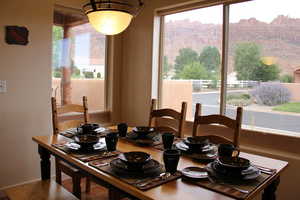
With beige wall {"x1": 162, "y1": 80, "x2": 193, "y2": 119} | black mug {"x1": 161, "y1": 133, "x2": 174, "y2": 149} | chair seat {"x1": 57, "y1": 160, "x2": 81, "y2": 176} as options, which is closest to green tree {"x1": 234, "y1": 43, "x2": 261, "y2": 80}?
beige wall {"x1": 162, "y1": 80, "x2": 193, "y2": 119}

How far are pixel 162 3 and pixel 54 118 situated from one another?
1838 mm

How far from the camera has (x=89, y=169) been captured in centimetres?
145

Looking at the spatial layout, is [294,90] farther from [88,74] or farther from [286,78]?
[88,74]

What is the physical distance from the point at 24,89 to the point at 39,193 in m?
1.39

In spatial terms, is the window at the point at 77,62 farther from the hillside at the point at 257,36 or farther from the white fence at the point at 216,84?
the white fence at the point at 216,84

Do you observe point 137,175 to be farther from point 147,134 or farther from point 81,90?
point 81,90

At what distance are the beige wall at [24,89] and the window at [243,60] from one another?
1.49 m

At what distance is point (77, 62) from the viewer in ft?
11.1

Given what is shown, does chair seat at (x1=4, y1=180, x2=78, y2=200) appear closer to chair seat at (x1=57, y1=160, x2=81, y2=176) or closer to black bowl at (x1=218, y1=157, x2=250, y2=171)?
chair seat at (x1=57, y1=160, x2=81, y2=176)

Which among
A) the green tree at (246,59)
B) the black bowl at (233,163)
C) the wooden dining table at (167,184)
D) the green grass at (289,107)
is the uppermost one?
the green tree at (246,59)

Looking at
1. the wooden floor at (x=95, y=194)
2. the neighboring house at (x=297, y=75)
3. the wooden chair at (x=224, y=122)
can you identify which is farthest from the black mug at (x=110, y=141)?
the neighboring house at (x=297, y=75)

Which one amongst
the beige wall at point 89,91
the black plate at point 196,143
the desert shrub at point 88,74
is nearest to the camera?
the black plate at point 196,143

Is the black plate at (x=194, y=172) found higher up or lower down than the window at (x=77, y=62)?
lower down

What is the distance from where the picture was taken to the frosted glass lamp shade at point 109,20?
1.68m
